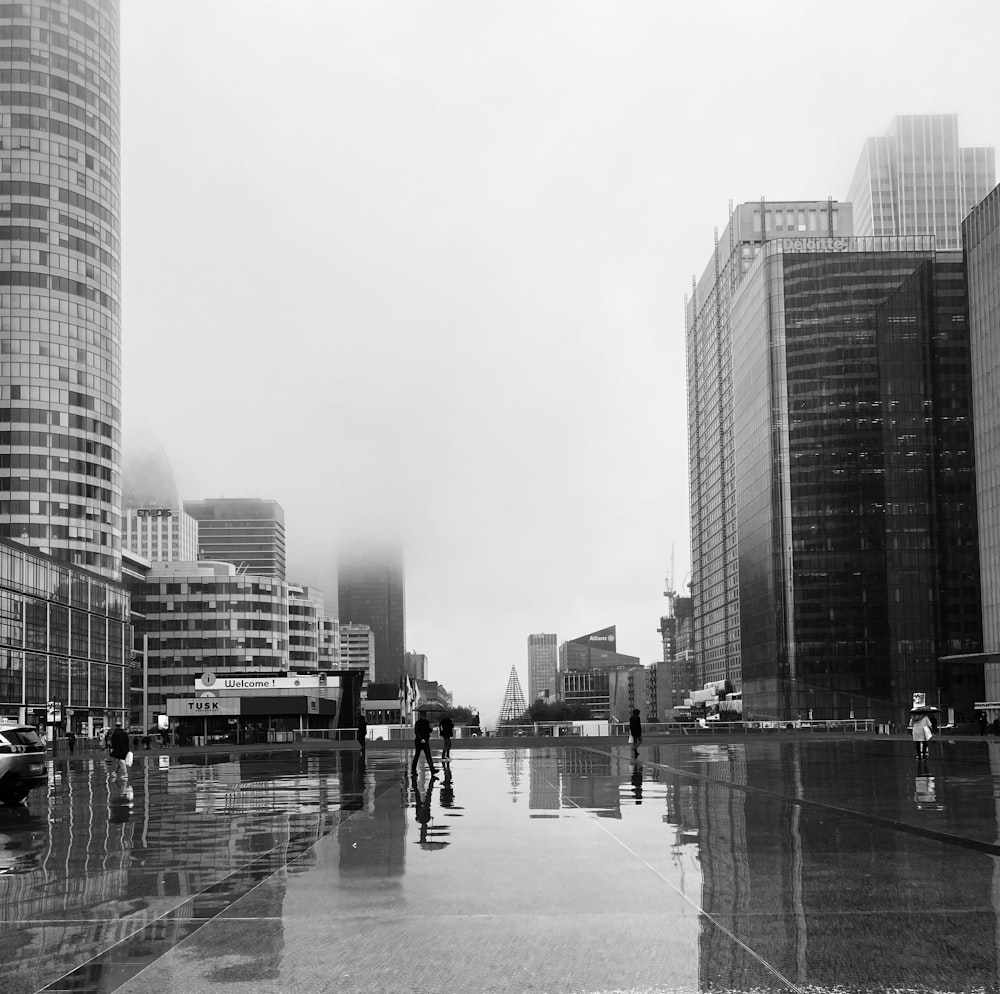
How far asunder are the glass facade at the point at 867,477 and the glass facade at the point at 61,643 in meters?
87.0

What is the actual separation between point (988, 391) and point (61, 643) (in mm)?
94872

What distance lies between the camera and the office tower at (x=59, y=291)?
140500 mm

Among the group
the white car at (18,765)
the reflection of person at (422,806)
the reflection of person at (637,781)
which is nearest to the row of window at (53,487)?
the reflection of person at (637,781)

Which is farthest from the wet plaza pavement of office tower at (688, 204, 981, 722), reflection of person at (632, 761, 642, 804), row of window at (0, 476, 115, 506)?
office tower at (688, 204, 981, 722)

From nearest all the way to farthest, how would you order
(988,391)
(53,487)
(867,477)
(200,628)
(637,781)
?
(637,781) < (988,391) < (53,487) < (867,477) < (200,628)

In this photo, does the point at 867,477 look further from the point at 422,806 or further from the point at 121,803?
the point at 422,806

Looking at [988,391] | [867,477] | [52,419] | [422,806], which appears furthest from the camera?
[867,477]

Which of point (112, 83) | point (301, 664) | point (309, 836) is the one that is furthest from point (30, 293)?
point (309, 836)

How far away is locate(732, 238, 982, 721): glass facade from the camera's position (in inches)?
6304

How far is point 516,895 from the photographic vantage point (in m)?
11.6

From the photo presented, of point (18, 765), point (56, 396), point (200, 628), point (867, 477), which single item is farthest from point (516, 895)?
point (200, 628)

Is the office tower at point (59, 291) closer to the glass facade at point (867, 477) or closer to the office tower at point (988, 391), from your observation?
the glass facade at point (867, 477)

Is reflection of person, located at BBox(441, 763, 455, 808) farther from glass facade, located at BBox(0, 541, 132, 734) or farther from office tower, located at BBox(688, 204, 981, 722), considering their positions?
office tower, located at BBox(688, 204, 981, 722)

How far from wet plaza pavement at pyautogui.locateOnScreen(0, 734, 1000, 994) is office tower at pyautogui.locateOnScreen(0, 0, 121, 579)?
413 feet
